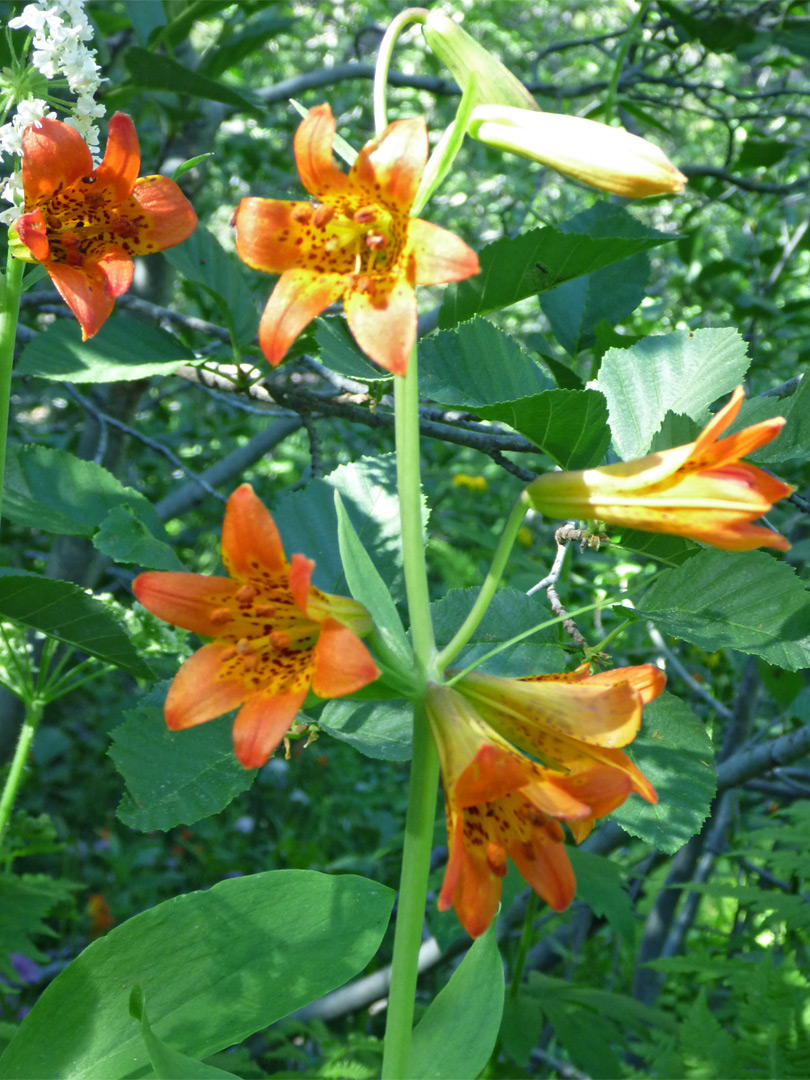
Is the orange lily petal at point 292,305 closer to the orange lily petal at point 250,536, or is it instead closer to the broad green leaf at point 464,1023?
the orange lily petal at point 250,536

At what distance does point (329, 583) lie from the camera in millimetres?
1080

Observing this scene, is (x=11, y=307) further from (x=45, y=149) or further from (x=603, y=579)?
(x=603, y=579)

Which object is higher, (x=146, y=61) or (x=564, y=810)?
(x=146, y=61)

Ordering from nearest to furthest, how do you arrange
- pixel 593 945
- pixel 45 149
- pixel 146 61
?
1. pixel 45 149
2. pixel 146 61
3. pixel 593 945

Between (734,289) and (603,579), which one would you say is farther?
(734,289)

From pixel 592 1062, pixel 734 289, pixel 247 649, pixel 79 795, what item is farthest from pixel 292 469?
pixel 247 649

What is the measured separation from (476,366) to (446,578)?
235cm

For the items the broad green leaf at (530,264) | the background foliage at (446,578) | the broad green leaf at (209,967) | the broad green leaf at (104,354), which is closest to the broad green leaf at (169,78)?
the background foliage at (446,578)

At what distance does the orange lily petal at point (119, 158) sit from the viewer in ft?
3.08

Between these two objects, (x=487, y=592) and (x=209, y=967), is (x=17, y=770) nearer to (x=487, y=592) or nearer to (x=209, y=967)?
(x=209, y=967)

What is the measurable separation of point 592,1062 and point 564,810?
1407 millimetres

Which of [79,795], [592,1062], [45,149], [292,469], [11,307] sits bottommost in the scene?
[79,795]

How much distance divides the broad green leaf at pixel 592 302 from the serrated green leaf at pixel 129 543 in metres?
0.64

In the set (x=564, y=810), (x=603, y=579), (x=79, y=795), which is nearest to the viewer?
(x=564, y=810)
